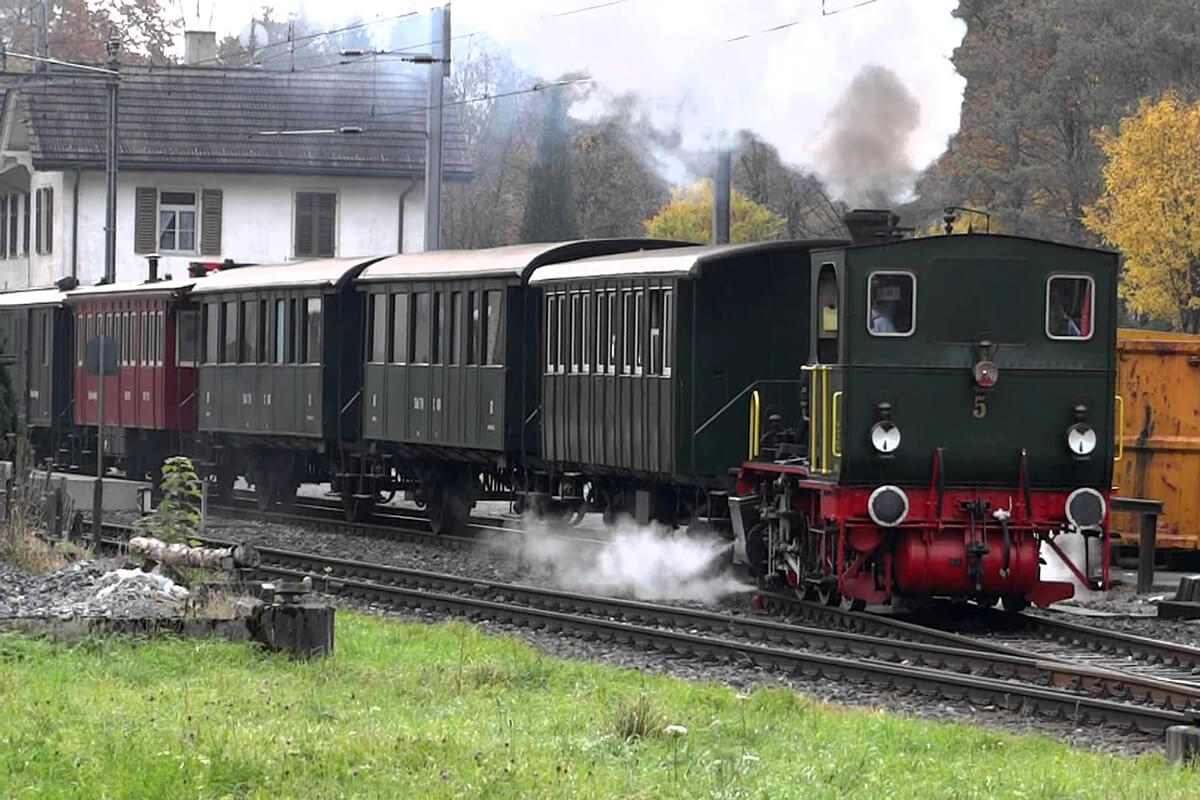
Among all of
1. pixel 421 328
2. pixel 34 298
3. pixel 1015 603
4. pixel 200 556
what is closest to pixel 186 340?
pixel 34 298

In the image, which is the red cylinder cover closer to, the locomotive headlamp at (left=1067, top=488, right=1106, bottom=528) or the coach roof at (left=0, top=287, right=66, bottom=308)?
the locomotive headlamp at (left=1067, top=488, right=1106, bottom=528)

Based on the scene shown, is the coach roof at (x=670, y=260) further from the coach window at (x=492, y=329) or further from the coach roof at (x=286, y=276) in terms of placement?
the coach roof at (x=286, y=276)

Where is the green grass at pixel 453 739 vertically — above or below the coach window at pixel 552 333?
below

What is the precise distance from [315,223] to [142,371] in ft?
65.7

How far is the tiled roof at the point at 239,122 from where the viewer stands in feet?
165

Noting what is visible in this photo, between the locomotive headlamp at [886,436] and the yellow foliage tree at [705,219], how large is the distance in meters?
31.2

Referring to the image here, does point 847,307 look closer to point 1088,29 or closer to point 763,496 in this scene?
point 763,496

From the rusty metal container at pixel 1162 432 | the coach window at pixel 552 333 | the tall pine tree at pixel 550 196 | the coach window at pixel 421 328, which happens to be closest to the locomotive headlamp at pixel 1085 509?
the rusty metal container at pixel 1162 432

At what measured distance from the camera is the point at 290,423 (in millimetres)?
27469

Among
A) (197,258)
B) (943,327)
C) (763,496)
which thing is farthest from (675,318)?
(197,258)

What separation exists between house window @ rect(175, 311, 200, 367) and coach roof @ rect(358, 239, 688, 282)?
6207 millimetres

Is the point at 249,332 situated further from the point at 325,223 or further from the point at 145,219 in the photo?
the point at 145,219

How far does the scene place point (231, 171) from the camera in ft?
169

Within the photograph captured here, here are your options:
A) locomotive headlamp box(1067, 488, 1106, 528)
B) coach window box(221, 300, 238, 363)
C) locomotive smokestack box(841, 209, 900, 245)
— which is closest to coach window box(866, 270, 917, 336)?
locomotive smokestack box(841, 209, 900, 245)
